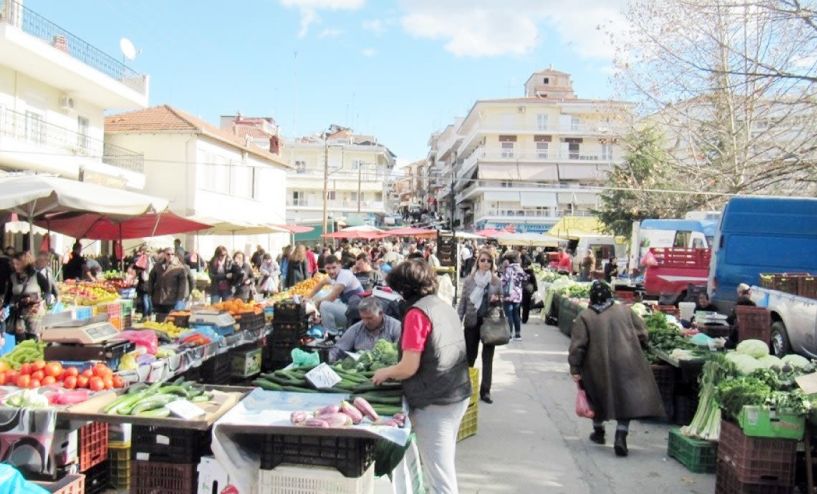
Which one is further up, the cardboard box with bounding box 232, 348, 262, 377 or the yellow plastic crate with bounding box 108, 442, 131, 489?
the cardboard box with bounding box 232, 348, 262, 377

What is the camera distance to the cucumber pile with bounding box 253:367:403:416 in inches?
163

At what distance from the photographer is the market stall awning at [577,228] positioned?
38406 mm

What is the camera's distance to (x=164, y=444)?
13.8 ft

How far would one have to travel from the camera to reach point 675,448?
→ 6.36 metres

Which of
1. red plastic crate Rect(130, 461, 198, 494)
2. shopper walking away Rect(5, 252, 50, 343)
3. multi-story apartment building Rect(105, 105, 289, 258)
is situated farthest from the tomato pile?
multi-story apartment building Rect(105, 105, 289, 258)

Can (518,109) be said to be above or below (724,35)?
above

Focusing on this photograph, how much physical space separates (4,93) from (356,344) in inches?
683

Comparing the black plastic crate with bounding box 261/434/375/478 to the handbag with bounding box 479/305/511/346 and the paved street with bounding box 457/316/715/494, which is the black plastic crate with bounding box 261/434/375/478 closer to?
the paved street with bounding box 457/316/715/494

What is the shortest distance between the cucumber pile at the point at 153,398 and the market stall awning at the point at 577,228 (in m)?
35.0

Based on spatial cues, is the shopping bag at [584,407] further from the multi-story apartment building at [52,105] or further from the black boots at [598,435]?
the multi-story apartment building at [52,105]

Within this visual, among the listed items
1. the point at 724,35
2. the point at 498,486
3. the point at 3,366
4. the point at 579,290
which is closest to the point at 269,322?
the point at 3,366

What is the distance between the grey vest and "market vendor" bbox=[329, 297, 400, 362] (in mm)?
1824

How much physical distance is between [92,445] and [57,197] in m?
4.17

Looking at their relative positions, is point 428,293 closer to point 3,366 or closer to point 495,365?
point 3,366
